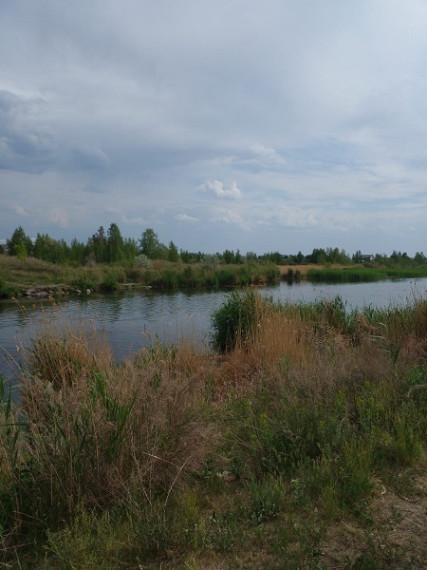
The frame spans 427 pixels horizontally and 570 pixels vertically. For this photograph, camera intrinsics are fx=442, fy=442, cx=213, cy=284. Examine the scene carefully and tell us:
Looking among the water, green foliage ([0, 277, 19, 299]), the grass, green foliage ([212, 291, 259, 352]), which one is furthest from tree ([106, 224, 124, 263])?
the grass

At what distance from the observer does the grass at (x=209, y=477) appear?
2.29 metres

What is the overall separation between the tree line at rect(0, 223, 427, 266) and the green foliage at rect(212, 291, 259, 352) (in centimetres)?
3766

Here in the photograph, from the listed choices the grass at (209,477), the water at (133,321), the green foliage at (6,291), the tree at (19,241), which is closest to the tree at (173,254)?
the tree at (19,241)

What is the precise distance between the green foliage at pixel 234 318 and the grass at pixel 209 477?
5.72 m

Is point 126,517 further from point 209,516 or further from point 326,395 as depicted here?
point 326,395

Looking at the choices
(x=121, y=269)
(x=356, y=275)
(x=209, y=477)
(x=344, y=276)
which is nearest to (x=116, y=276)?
(x=121, y=269)

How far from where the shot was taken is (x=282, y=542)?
7.50ft

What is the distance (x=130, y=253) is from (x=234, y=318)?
165ft

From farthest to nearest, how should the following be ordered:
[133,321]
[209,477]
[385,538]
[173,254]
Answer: [173,254]
[133,321]
[209,477]
[385,538]

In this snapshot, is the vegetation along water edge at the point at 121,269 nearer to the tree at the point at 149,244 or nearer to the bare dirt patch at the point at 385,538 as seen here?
the tree at the point at 149,244

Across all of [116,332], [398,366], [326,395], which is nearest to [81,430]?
[326,395]

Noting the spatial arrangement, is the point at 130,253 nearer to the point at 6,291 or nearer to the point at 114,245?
the point at 114,245

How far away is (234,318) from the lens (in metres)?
10.5

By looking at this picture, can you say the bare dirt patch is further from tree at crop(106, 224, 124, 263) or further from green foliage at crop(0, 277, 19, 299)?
tree at crop(106, 224, 124, 263)
